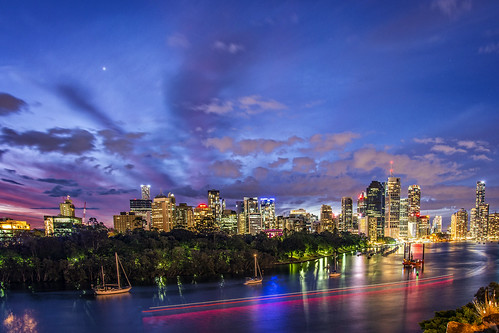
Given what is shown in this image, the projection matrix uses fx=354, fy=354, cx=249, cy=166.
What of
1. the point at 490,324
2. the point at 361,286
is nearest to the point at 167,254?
the point at 361,286

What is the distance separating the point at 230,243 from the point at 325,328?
169 feet

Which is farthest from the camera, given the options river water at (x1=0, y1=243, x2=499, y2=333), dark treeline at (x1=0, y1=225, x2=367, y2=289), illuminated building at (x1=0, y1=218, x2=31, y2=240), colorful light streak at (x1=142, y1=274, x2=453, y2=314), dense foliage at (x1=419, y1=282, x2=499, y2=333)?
illuminated building at (x1=0, y1=218, x2=31, y2=240)

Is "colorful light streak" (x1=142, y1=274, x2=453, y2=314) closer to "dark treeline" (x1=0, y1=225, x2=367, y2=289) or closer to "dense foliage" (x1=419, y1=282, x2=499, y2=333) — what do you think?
"dark treeline" (x1=0, y1=225, x2=367, y2=289)

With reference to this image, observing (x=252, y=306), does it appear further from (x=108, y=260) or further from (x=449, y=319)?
(x=108, y=260)

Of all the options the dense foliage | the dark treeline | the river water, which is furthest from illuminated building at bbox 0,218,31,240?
the dense foliage

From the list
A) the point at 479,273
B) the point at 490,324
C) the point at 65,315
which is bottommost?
the point at 479,273

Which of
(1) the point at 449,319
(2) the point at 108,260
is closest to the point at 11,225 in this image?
(2) the point at 108,260

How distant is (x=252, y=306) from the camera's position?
43.2m

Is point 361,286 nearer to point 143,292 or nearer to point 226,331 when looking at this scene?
point 226,331

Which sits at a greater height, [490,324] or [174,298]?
[490,324]

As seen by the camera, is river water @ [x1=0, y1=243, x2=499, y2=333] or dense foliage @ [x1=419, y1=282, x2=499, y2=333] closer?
dense foliage @ [x1=419, y1=282, x2=499, y2=333]

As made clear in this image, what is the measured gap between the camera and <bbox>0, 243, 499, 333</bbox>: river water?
118 feet

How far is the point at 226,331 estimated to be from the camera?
34.3m

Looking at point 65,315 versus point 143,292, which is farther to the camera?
point 143,292
